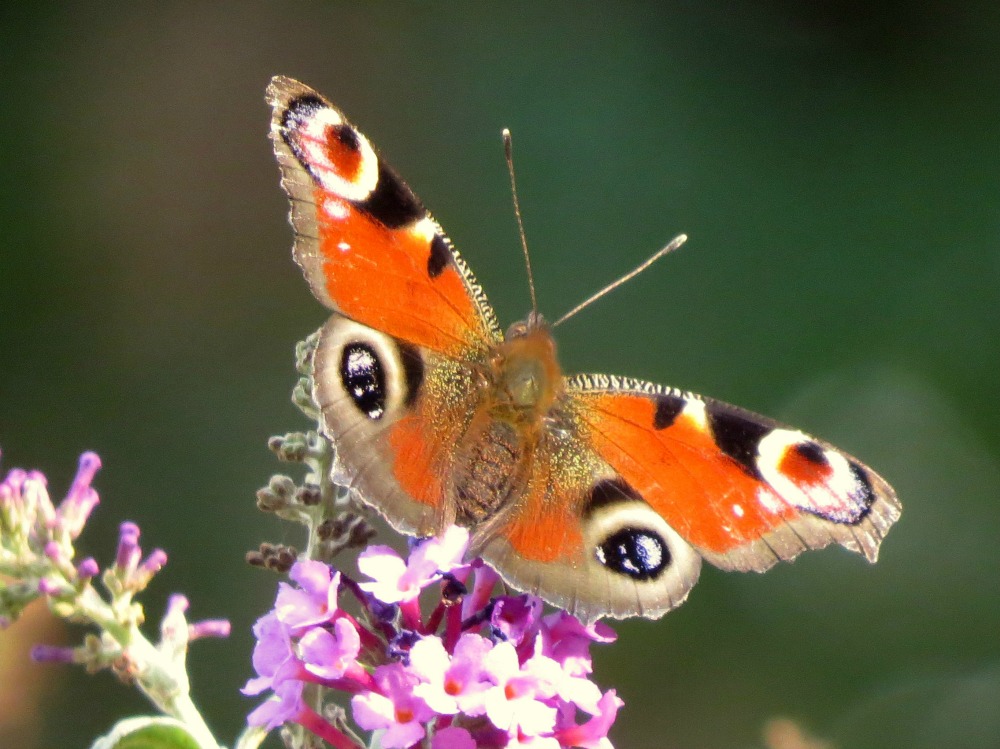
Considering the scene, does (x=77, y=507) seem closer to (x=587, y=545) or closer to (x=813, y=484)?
(x=587, y=545)

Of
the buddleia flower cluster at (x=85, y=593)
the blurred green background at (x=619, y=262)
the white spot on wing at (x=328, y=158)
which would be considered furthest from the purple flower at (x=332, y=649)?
the blurred green background at (x=619, y=262)

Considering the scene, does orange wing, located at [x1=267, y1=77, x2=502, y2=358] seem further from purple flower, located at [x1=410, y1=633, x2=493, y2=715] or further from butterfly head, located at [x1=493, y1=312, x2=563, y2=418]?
purple flower, located at [x1=410, y1=633, x2=493, y2=715]

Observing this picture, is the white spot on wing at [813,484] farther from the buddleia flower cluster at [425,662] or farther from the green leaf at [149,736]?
the green leaf at [149,736]

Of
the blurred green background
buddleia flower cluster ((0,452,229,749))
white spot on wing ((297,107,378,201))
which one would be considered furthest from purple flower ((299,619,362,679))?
the blurred green background

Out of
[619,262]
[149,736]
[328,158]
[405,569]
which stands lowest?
[149,736]

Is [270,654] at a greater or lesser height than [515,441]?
lesser

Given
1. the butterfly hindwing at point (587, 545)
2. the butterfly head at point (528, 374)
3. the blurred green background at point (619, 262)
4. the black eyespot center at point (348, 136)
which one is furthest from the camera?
the blurred green background at point (619, 262)

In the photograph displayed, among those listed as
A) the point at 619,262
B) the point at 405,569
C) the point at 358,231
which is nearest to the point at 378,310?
the point at 358,231
